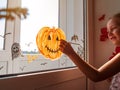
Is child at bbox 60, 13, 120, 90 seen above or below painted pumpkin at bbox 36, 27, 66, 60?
below

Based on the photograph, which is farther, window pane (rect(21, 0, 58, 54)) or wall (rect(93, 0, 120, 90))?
wall (rect(93, 0, 120, 90))

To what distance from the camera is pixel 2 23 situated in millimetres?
577

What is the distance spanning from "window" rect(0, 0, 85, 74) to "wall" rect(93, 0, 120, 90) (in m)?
0.11

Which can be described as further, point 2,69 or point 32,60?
point 32,60

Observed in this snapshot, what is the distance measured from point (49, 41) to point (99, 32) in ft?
1.76

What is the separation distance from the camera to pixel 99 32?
1138 millimetres

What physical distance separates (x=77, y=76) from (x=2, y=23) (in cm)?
50

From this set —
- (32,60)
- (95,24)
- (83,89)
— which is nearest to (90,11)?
(95,24)

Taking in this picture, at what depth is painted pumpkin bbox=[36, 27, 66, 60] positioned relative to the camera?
640 mm

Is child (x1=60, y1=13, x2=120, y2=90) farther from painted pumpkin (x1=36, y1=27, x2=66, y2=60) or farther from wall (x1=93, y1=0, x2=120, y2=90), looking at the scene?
wall (x1=93, y1=0, x2=120, y2=90)

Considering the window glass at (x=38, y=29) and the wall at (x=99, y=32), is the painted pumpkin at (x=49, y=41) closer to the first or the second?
the window glass at (x=38, y=29)

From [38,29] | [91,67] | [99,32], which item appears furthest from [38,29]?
[99,32]

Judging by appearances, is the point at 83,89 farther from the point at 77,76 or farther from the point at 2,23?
the point at 2,23

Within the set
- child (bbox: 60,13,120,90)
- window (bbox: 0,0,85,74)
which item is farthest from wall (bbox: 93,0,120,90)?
child (bbox: 60,13,120,90)
